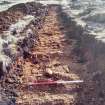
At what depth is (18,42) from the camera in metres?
9.52

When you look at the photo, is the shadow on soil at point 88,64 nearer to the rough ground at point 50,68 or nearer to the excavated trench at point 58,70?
the excavated trench at point 58,70

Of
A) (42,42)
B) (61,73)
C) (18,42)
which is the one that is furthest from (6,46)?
(42,42)

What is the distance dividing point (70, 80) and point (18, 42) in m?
2.08

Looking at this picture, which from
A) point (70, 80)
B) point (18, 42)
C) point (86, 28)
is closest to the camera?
point (70, 80)

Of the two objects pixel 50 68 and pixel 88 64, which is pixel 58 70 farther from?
pixel 88 64

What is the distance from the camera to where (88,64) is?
8891 millimetres

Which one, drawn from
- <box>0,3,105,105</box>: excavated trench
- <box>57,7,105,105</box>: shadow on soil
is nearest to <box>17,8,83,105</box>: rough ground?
<box>0,3,105,105</box>: excavated trench

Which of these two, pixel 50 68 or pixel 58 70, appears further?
A: pixel 50 68

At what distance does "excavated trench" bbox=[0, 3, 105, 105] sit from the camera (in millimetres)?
7367

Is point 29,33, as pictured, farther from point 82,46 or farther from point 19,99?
point 19,99

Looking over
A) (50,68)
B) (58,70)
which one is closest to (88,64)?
(58,70)

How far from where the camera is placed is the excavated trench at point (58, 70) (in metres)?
7.37

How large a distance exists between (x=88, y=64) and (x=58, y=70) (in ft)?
2.55

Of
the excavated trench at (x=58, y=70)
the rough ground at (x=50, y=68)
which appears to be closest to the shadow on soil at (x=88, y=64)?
the excavated trench at (x=58, y=70)
